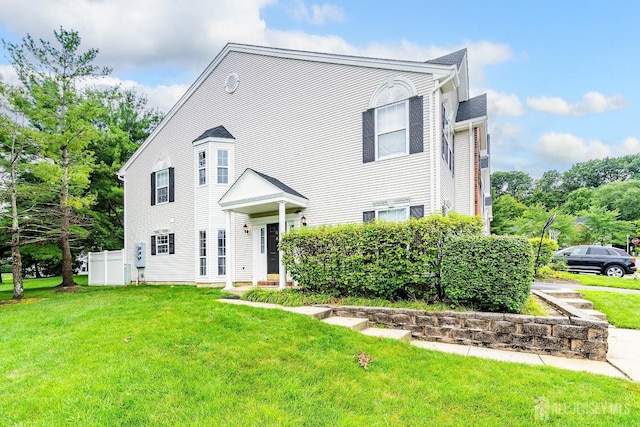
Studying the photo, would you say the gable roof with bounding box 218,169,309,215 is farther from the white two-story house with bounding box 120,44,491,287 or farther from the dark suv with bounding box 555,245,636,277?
the dark suv with bounding box 555,245,636,277

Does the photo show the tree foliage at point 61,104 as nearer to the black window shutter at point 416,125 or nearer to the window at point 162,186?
the window at point 162,186

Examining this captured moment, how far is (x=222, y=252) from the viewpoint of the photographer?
11531 mm

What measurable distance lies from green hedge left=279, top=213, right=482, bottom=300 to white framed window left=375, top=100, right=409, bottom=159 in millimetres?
2728

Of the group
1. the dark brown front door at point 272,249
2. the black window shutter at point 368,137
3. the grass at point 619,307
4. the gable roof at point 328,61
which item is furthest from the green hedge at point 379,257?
the gable roof at point 328,61

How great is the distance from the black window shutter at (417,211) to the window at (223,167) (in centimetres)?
675

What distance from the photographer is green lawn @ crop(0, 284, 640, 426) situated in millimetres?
2811

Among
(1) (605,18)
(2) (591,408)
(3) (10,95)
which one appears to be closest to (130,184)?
(3) (10,95)

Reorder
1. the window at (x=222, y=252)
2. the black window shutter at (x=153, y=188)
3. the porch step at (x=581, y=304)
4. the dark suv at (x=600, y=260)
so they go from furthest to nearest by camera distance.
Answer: the black window shutter at (x=153, y=188) → the dark suv at (x=600, y=260) → the window at (x=222, y=252) → the porch step at (x=581, y=304)

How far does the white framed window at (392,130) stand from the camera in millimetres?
8484

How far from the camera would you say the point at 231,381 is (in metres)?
3.34

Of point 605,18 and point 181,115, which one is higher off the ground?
point 605,18

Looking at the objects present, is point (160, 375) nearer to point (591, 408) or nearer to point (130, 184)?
point (591, 408)

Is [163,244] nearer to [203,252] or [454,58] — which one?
[203,252]

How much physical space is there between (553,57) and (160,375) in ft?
59.6
